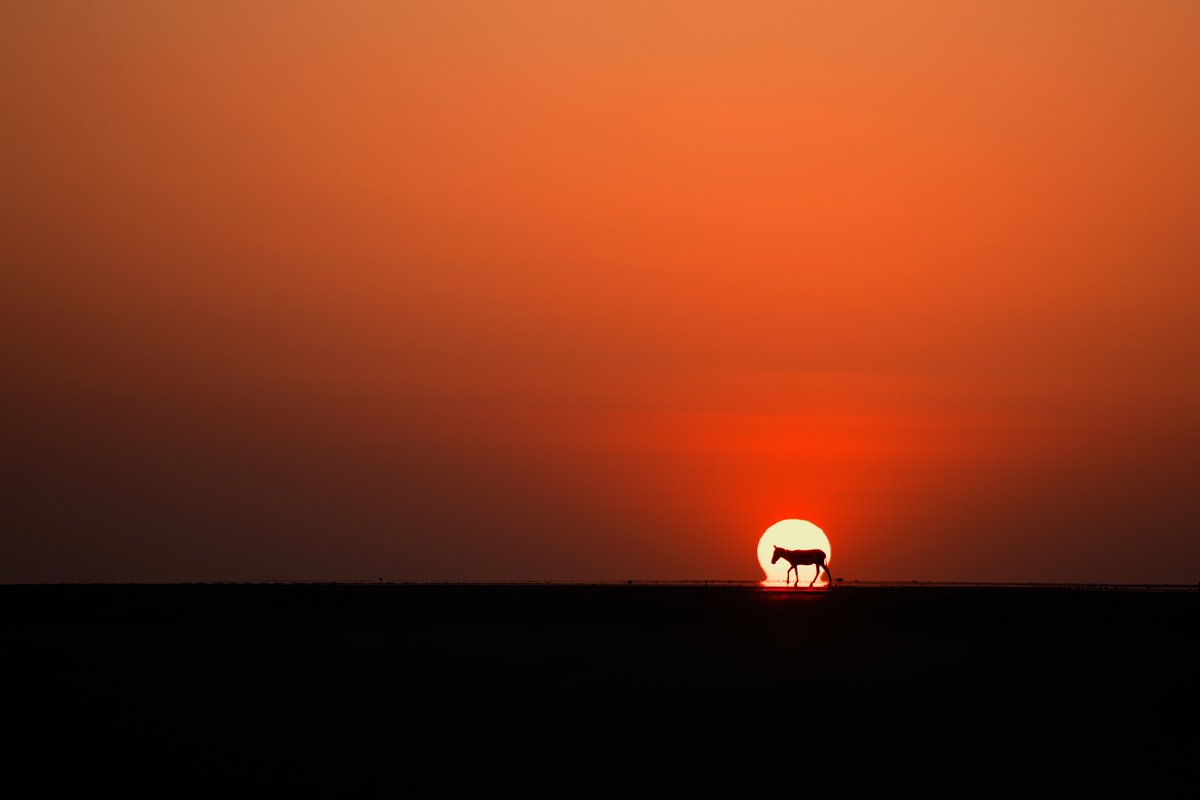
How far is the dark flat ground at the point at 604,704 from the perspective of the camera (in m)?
16.4

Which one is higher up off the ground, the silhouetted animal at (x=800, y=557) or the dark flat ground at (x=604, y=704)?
the silhouetted animal at (x=800, y=557)

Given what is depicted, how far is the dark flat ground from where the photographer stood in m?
16.4

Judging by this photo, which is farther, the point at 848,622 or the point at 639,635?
the point at 848,622

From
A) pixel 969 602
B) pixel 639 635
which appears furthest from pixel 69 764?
pixel 969 602

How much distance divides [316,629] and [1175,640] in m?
16.6

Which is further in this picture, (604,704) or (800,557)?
(800,557)

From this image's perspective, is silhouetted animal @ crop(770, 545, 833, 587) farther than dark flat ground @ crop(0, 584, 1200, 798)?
Yes

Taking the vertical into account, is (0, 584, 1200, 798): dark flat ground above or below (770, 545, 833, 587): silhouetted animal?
below

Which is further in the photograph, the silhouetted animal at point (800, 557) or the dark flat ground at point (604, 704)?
the silhouetted animal at point (800, 557)

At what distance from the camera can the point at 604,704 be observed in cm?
2062

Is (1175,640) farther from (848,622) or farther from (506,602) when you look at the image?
→ (506,602)

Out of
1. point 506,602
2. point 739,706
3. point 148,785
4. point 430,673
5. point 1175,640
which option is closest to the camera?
point 148,785

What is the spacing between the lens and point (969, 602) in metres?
38.3

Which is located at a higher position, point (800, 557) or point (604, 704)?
point (800, 557)
